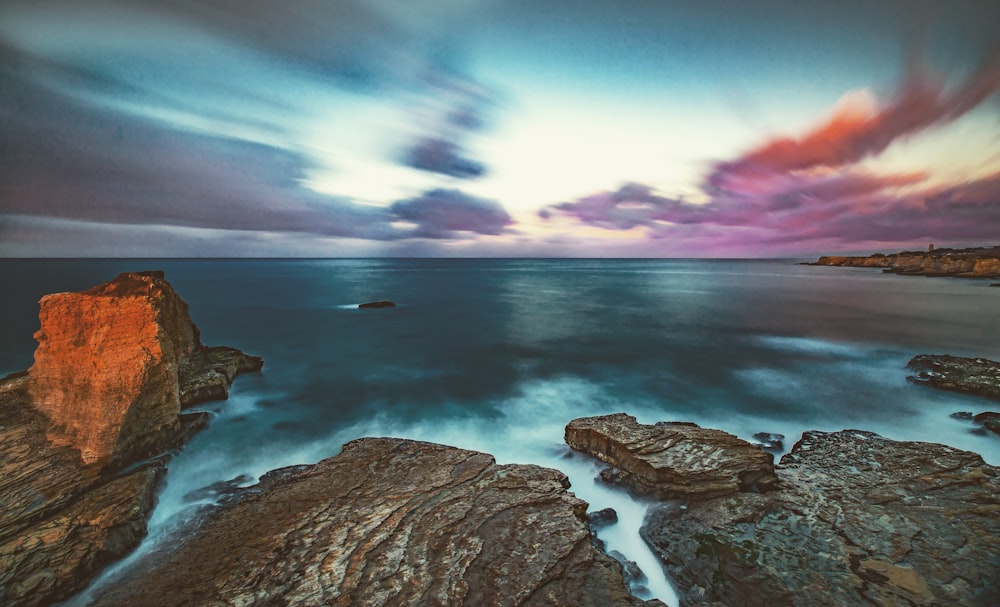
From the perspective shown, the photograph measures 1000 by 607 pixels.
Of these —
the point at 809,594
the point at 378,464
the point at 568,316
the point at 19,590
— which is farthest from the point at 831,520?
the point at 568,316

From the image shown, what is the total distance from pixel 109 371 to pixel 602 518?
7728 mm

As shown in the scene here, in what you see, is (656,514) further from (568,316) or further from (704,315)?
(704,315)

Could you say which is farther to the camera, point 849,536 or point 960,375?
point 960,375

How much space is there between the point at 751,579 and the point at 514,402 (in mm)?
6250

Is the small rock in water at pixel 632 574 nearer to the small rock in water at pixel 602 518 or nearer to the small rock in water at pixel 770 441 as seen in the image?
the small rock in water at pixel 602 518

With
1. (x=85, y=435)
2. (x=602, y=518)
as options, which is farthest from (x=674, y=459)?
(x=85, y=435)

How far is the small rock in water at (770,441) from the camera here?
6980 millimetres

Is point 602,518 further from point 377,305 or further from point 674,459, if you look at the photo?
point 377,305

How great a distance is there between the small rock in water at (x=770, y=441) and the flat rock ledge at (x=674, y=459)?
1.37m

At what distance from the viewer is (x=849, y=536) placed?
14.0 ft

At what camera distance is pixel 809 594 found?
366 cm

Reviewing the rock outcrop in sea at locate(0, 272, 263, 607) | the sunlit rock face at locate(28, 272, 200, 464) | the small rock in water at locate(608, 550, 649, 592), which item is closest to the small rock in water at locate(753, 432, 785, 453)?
the small rock in water at locate(608, 550, 649, 592)

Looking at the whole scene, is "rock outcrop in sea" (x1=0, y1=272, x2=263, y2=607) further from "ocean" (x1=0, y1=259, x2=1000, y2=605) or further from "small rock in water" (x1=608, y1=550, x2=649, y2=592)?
"small rock in water" (x1=608, y1=550, x2=649, y2=592)

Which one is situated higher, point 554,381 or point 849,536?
point 849,536
